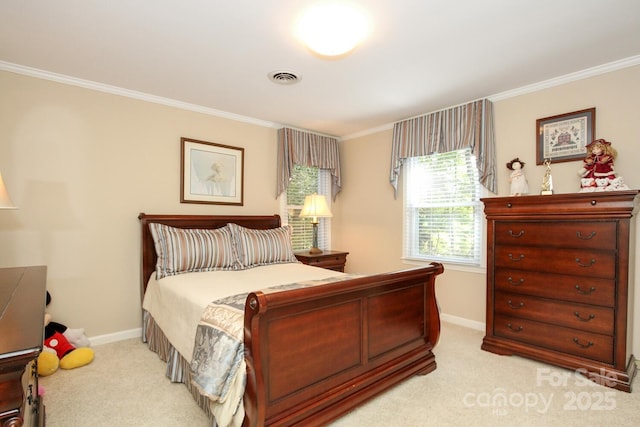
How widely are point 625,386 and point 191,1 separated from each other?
3.60 meters

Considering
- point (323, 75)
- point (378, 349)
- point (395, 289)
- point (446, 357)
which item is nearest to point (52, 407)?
point (378, 349)

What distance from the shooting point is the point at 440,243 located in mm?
3713

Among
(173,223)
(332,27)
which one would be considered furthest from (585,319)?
(173,223)

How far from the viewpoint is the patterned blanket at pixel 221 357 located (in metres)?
1.50

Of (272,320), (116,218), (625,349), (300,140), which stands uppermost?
(300,140)

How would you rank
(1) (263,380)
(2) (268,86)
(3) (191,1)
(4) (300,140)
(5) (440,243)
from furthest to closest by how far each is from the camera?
1. (4) (300,140)
2. (5) (440,243)
3. (2) (268,86)
4. (3) (191,1)
5. (1) (263,380)

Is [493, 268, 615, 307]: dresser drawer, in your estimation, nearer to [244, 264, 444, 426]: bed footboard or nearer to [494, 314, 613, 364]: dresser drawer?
[494, 314, 613, 364]: dresser drawer

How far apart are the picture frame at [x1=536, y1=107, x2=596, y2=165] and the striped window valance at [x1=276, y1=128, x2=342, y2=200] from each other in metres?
2.46

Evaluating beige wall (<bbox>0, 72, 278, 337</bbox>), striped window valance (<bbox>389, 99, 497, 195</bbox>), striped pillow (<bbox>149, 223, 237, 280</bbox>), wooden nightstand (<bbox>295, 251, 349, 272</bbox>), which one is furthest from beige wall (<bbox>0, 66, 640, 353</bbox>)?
wooden nightstand (<bbox>295, 251, 349, 272</bbox>)

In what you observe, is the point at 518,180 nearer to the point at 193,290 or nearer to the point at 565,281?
the point at 565,281

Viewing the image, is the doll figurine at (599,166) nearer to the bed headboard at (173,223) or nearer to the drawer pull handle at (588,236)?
the drawer pull handle at (588,236)

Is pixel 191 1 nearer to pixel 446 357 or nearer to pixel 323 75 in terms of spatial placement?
pixel 323 75

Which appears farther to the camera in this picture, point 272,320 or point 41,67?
point 41,67

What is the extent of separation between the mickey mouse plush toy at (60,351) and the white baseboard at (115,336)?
0.20 m
